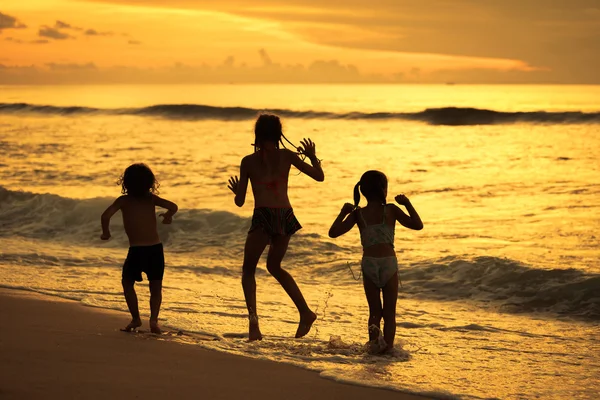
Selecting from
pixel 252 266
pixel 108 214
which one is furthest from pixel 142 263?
pixel 252 266

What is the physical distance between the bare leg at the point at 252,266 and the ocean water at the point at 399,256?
14 centimetres

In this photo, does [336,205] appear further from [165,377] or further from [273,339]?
[165,377]

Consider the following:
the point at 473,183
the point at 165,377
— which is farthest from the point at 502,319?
the point at 473,183

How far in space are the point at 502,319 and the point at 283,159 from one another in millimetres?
3385

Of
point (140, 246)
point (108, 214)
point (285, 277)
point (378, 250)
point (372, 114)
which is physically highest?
point (372, 114)

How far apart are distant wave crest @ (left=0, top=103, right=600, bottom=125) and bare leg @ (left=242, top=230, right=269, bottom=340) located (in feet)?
92.7

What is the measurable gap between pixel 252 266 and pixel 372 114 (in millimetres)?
36568

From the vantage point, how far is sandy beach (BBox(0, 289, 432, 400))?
4.73 meters

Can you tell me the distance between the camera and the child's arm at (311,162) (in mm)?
5973

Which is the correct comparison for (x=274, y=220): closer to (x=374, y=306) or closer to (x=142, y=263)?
(x=374, y=306)

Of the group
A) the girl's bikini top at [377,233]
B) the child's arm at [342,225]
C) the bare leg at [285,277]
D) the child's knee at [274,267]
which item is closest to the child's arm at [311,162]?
the child's arm at [342,225]

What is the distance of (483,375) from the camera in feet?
18.9

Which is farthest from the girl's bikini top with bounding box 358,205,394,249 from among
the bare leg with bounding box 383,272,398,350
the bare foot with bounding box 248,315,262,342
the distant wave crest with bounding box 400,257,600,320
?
the distant wave crest with bounding box 400,257,600,320

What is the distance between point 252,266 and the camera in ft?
21.2
